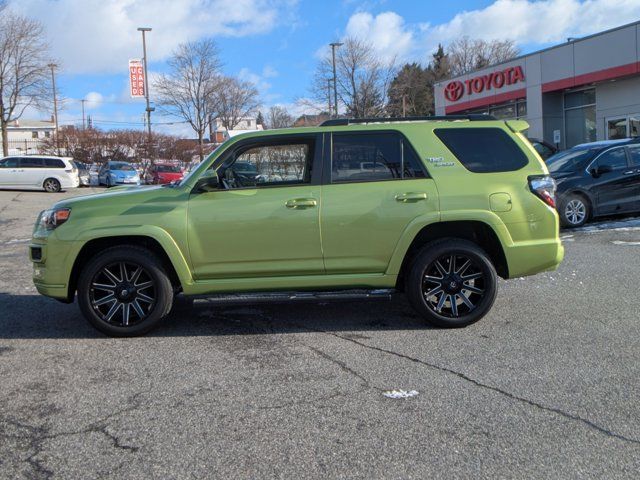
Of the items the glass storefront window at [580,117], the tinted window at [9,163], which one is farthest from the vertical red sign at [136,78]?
the glass storefront window at [580,117]

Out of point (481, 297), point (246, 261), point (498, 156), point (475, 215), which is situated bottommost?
point (481, 297)

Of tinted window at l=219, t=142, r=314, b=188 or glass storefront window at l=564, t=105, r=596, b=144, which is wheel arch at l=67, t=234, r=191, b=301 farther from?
glass storefront window at l=564, t=105, r=596, b=144

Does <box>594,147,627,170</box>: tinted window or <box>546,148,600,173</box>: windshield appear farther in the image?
<box>546,148,600,173</box>: windshield

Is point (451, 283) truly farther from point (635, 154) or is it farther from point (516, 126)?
point (635, 154)

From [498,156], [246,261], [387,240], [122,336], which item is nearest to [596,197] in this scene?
[498,156]

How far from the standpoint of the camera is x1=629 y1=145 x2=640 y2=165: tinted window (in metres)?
11.6

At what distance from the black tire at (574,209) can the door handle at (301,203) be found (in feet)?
25.7

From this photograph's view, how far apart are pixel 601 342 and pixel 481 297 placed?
104 cm

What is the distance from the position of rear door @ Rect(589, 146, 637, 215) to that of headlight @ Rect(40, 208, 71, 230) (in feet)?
32.0

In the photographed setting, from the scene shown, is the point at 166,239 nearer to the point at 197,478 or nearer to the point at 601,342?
the point at 197,478

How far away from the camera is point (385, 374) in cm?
430

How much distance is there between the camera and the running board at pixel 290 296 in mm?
5227

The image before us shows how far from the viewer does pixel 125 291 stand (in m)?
5.27

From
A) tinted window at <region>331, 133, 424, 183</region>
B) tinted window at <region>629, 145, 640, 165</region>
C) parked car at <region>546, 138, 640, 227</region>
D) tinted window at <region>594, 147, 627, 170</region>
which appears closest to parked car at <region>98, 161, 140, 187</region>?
parked car at <region>546, 138, 640, 227</region>
